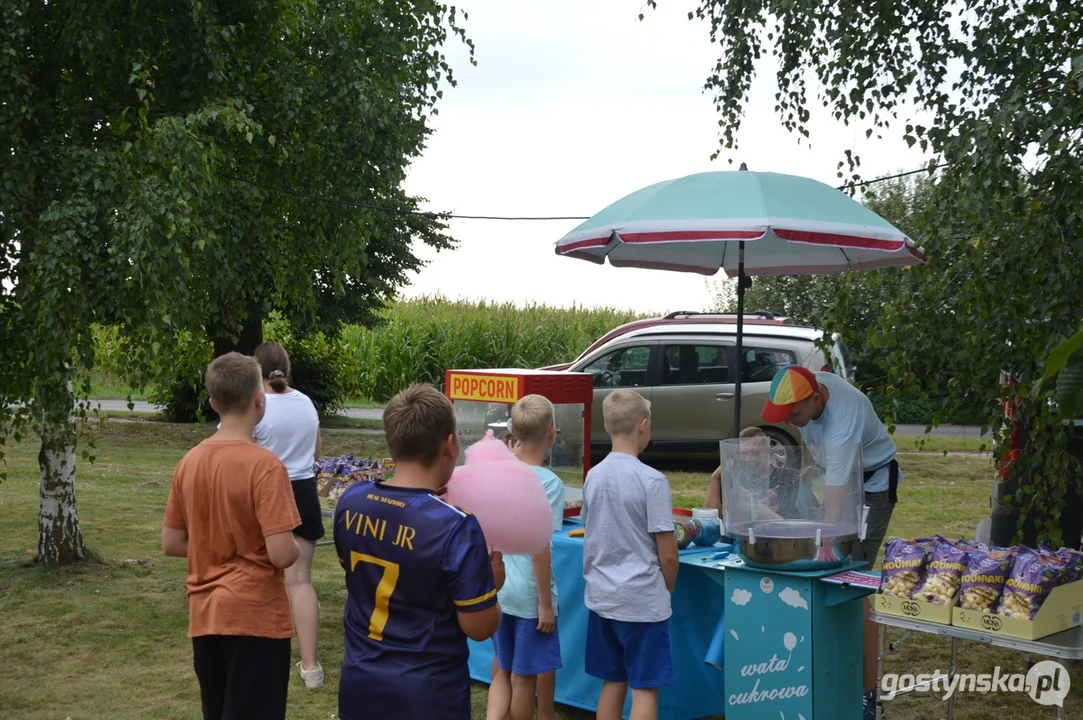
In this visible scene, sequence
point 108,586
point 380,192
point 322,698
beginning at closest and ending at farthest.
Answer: point 322,698 < point 108,586 < point 380,192

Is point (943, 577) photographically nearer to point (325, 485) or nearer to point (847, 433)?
point (847, 433)

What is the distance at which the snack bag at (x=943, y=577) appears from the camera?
13.7 feet

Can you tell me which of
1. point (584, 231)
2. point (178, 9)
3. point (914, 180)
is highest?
point (914, 180)

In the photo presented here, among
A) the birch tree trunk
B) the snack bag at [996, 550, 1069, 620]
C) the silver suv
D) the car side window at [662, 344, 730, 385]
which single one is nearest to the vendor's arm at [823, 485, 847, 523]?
the snack bag at [996, 550, 1069, 620]

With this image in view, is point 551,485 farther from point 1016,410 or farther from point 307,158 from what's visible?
point 307,158

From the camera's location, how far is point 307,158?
8109 mm

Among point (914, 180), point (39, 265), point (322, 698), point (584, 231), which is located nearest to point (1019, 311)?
point (584, 231)

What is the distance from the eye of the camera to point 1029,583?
4.00 meters

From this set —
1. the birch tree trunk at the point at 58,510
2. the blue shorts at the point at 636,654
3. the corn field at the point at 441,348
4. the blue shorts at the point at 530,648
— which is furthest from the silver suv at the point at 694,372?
the corn field at the point at 441,348

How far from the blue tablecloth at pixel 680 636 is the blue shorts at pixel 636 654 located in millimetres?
698

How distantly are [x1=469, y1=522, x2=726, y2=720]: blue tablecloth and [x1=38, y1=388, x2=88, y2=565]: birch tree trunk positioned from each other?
4.36m

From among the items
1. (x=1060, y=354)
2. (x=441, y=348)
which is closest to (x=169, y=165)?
(x=1060, y=354)

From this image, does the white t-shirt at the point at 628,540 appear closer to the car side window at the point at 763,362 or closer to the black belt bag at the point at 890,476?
the black belt bag at the point at 890,476

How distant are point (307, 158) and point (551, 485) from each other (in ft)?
15.5
